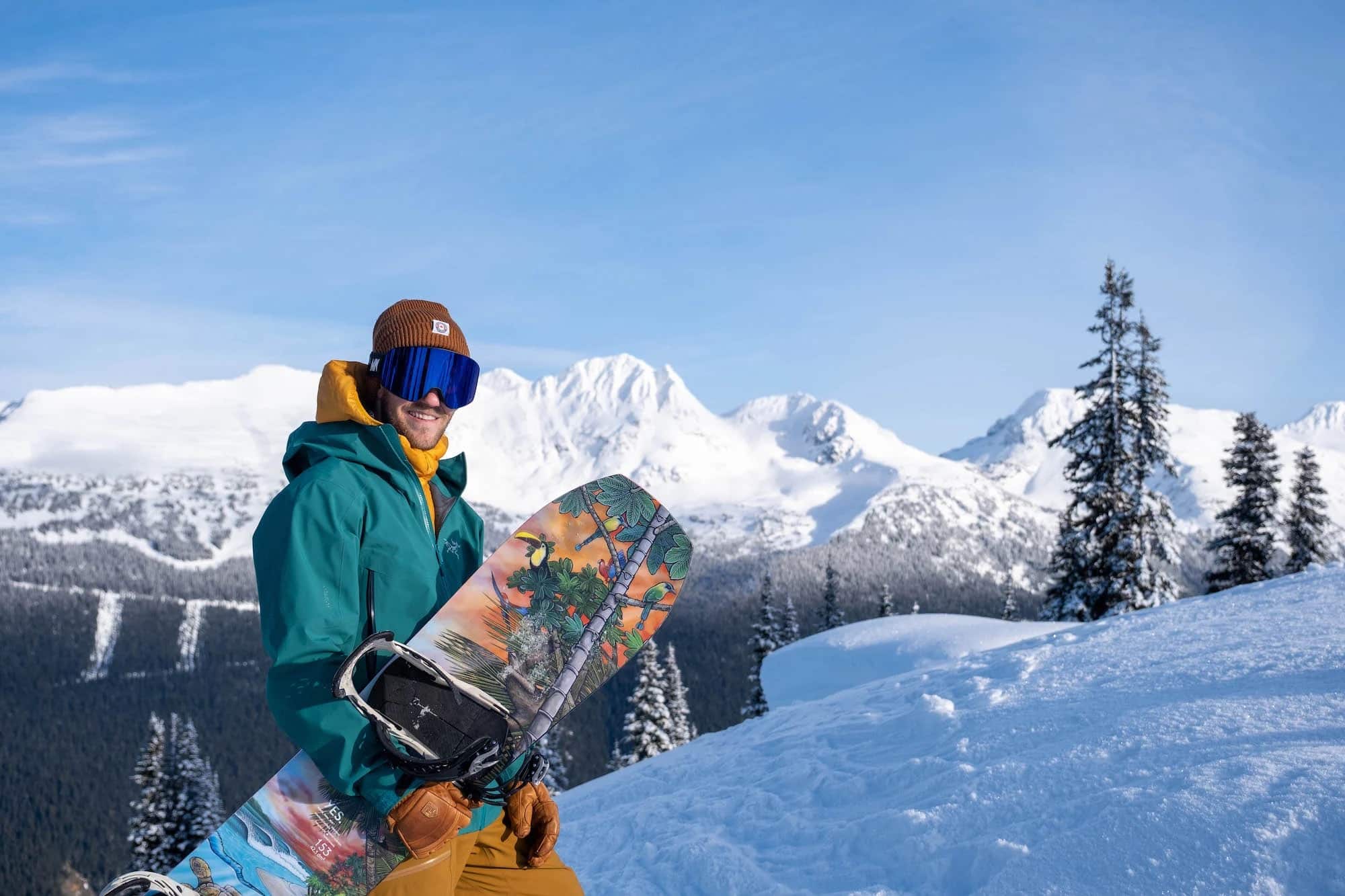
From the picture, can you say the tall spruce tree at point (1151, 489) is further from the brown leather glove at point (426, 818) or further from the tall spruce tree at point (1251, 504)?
the brown leather glove at point (426, 818)

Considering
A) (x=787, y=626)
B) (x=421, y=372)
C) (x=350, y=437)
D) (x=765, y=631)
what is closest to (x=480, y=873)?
(x=350, y=437)

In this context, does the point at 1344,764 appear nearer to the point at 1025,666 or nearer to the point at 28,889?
the point at 1025,666

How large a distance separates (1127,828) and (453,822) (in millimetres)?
3731

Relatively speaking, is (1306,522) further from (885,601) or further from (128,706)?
(128,706)

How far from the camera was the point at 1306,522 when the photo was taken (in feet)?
104

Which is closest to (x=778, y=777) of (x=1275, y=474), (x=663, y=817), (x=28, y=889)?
(x=663, y=817)

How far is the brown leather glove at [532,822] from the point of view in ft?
9.78

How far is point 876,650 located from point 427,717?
1158cm

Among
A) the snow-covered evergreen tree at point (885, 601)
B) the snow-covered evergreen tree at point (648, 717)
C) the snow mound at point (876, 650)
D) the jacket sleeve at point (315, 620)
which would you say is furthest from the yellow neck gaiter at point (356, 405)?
the snow-covered evergreen tree at point (885, 601)

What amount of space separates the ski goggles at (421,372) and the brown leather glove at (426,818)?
4.02 ft

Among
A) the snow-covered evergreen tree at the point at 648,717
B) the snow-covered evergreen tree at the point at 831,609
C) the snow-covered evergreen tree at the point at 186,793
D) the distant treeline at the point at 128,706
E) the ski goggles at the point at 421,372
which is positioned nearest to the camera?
the ski goggles at the point at 421,372

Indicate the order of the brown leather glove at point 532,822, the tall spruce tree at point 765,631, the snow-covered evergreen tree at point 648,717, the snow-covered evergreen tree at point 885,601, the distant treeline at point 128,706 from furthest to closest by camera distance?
the distant treeline at point 128,706, the snow-covered evergreen tree at point 885,601, the tall spruce tree at point 765,631, the snow-covered evergreen tree at point 648,717, the brown leather glove at point 532,822

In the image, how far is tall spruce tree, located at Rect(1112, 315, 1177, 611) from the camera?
2353cm

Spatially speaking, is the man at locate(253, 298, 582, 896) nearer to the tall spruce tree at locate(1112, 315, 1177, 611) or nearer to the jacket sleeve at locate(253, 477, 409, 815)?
the jacket sleeve at locate(253, 477, 409, 815)
